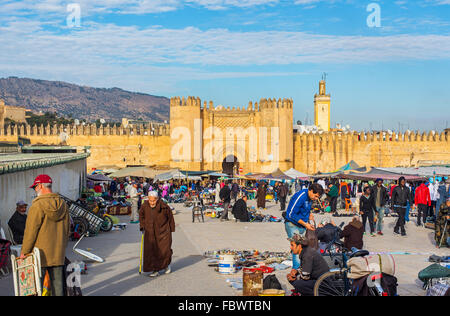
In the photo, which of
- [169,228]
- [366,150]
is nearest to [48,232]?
[169,228]

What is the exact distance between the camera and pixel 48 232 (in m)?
5.12

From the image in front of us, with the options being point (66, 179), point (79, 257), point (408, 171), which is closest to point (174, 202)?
point (66, 179)

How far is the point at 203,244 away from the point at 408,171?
54.1 ft

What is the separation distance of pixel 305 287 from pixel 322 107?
60183 millimetres

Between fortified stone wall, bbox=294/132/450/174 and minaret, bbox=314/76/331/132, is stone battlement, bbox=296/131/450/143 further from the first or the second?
minaret, bbox=314/76/331/132

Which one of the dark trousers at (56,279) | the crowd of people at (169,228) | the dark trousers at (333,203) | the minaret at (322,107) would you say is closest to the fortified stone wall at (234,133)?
the dark trousers at (333,203)

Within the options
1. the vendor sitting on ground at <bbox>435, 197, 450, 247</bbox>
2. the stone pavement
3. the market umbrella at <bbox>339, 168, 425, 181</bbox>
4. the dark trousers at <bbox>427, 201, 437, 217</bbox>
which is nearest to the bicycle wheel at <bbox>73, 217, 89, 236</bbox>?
the stone pavement

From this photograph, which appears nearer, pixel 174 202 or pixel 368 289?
pixel 368 289

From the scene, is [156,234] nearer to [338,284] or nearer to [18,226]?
[18,226]

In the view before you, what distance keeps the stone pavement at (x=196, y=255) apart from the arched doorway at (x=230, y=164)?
69.8 feet

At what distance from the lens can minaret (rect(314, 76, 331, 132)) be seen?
6425 centimetres

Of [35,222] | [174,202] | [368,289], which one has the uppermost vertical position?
[35,222]

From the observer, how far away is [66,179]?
608 inches

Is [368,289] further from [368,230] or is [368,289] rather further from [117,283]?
[368,230]
